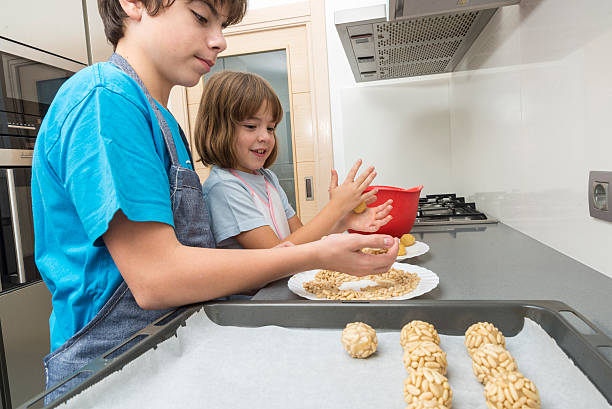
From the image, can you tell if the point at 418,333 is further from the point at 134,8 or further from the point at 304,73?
the point at 304,73

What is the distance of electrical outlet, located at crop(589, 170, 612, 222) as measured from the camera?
61 cm

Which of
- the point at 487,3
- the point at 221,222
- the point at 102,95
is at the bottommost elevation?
the point at 221,222

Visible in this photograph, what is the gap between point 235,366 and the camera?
0.45 meters

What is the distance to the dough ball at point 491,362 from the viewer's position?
399mm

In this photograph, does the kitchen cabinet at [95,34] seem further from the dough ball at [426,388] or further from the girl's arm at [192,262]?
the dough ball at [426,388]

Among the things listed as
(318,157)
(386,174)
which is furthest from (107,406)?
(318,157)

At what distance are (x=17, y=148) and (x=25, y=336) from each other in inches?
25.7

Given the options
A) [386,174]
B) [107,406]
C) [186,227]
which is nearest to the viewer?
[107,406]

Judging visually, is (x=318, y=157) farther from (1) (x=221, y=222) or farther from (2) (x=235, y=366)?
(2) (x=235, y=366)

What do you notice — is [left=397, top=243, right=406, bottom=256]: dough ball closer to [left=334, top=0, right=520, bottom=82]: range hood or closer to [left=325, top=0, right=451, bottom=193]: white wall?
[left=334, top=0, right=520, bottom=82]: range hood

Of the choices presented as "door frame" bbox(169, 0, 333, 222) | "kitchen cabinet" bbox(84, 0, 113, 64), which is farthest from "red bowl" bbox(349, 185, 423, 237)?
"kitchen cabinet" bbox(84, 0, 113, 64)

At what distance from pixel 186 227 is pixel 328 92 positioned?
1619 millimetres

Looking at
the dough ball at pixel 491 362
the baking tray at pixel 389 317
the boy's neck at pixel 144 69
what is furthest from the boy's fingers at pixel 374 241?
the boy's neck at pixel 144 69

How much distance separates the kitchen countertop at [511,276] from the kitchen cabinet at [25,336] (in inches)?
41.9
